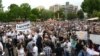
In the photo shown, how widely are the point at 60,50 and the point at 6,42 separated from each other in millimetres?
6019

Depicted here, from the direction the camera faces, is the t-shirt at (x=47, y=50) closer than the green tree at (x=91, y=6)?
Yes

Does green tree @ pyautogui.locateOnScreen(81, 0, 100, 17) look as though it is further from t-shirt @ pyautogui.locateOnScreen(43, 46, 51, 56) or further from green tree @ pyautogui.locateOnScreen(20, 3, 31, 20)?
t-shirt @ pyautogui.locateOnScreen(43, 46, 51, 56)

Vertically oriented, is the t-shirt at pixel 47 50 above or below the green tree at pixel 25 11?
above

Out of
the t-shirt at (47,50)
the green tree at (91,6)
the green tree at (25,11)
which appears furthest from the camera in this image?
the green tree at (25,11)

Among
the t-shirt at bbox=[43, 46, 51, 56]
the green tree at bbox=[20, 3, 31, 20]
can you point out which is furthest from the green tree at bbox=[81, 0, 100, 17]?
the t-shirt at bbox=[43, 46, 51, 56]

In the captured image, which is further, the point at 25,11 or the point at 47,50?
the point at 25,11

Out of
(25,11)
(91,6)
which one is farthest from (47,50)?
(25,11)

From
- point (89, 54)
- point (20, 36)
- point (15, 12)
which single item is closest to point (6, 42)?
point (20, 36)

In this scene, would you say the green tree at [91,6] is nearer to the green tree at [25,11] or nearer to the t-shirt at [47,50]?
the green tree at [25,11]

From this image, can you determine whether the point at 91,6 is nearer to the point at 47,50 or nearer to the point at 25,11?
the point at 25,11

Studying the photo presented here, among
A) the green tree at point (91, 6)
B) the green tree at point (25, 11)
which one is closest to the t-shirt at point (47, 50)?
the green tree at point (91, 6)

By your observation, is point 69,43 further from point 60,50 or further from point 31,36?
point 31,36

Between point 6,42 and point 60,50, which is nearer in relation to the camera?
point 60,50

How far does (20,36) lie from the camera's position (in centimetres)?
2289
